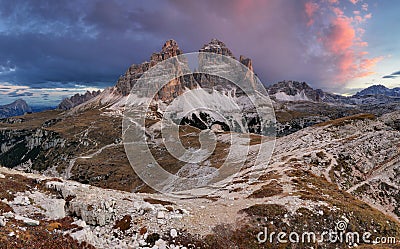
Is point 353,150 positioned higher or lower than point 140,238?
higher

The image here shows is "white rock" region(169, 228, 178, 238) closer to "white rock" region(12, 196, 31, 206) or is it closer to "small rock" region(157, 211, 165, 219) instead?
"small rock" region(157, 211, 165, 219)

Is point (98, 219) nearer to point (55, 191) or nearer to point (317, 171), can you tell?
point (55, 191)

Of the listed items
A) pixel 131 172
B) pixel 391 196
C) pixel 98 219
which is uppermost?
pixel 98 219

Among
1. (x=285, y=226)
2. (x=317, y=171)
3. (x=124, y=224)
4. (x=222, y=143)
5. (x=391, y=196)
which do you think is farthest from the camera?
(x=222, y=143)

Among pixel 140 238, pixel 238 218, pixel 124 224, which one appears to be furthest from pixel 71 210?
pixel 238 218

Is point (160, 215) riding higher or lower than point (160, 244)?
higher

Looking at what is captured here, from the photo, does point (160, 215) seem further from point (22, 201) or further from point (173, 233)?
point (22, 201)

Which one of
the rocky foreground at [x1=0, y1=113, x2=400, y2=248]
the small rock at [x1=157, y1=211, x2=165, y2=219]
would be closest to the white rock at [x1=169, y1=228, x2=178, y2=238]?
the rocky foreground at [x1=0, y1=113, x2=400, y2=248]

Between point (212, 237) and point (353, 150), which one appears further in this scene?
point (353, 150)

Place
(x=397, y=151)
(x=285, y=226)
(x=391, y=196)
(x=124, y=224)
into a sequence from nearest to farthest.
A: (x=124, y=224) < (x=285, y=226) < (x=391, y=196) < (x=397, y=151)

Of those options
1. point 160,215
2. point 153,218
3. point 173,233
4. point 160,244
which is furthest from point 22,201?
point 173,233

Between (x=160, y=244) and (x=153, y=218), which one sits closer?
(x=160, y=244)

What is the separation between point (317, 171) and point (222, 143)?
11003 cm

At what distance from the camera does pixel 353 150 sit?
6869cm
